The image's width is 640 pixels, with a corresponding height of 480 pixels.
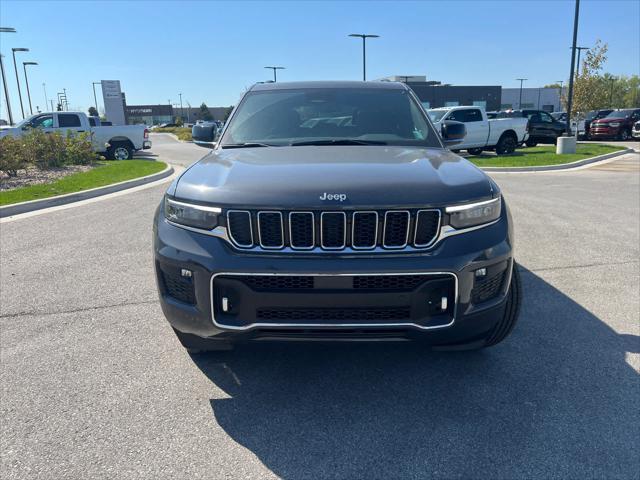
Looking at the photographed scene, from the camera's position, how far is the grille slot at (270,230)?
2.50m

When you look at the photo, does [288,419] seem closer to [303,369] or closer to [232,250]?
[303,369]

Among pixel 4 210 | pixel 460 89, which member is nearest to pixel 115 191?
pixel 4 210

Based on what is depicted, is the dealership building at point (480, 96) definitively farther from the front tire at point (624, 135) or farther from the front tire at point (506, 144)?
the front tire at point (506, 144)

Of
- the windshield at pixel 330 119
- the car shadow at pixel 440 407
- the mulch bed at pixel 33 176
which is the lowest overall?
the car shadow at pixel 440 407

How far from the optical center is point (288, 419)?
2.70 meters

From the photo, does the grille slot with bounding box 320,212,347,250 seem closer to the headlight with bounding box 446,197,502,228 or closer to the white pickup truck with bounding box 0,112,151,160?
the headlight with bounding box 446,197,502,228

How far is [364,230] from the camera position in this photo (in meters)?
2.51

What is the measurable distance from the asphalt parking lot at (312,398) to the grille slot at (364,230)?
65 centimetres

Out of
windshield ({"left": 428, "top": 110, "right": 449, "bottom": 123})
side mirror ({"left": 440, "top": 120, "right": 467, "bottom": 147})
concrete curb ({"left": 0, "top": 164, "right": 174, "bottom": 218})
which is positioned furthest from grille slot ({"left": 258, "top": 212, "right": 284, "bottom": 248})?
windshield ({"left": 428, "top": 110, "right": 449, "bottom": 123})

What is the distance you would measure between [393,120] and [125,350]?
2.64 metres

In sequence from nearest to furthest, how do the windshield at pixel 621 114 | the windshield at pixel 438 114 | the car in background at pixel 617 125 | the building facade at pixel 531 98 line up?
the windshield at pixel 438 114 → the car in background at pixel 617 125 → the windshield at pixel 621 114 → the building facade at pixel 531 98

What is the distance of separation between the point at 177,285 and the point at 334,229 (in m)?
0.88

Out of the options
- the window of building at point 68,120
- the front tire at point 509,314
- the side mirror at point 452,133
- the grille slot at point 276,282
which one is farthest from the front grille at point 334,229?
the window of building at point 68,120

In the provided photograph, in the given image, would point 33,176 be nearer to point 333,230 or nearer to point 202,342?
point 202,342
